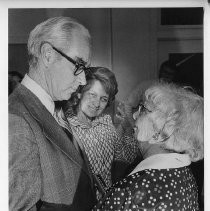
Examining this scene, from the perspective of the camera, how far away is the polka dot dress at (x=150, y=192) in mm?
1150

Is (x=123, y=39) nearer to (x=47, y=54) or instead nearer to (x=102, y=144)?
(x=47, y=54)

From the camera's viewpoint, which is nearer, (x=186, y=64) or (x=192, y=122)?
(x=192, y=122)

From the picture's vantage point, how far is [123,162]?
52.3 inches

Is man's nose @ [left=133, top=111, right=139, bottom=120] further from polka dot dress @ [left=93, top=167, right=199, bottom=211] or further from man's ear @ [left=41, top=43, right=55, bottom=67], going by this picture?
man's ear @ [left=41, top=43, right=55, bottom=67]

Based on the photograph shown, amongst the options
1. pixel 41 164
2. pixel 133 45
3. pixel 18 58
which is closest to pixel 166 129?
pixel 133 45

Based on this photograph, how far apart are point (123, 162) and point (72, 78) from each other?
0.35 metres

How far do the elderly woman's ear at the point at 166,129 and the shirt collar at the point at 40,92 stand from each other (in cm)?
38

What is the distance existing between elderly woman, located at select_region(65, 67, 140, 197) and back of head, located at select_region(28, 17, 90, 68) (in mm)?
141

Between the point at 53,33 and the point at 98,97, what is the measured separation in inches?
10.8

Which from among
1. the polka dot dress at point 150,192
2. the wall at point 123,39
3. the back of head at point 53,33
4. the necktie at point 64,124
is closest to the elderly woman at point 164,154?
the polka dot dress at point 150,192

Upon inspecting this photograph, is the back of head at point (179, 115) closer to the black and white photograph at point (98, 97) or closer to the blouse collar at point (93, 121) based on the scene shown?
the black and white photograph at point (98, 97)
